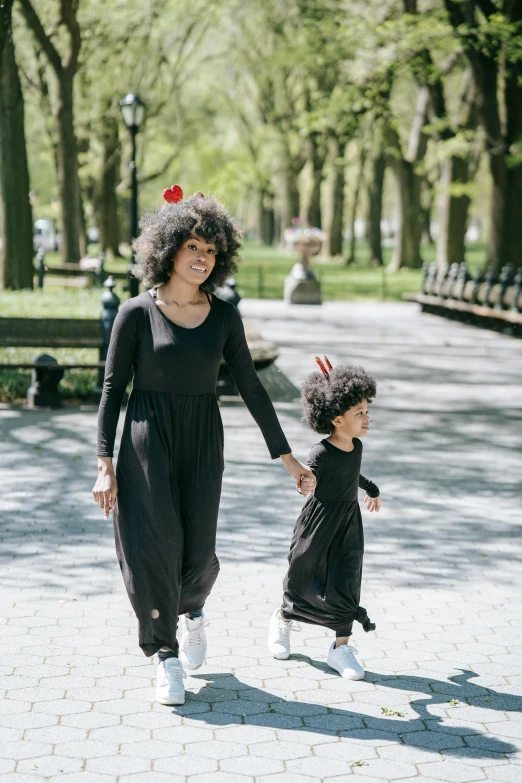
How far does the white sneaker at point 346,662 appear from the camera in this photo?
4.84 metres

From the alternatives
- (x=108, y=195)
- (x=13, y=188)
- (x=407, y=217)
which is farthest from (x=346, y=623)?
(x=108, y=195)

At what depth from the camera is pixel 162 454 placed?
4.47 meters

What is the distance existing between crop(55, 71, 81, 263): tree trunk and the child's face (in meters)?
22.2

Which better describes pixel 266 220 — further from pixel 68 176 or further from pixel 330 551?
pixel 330 551

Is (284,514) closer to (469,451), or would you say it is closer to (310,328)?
(469,451)

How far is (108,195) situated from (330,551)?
38381mm

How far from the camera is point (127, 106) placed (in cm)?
1700

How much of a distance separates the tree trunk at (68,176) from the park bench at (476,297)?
313 inches

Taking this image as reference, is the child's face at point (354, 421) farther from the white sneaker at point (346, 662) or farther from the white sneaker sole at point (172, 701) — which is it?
the white sneaker sole at point (172, 701)

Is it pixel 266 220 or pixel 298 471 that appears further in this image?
pixel 266 220

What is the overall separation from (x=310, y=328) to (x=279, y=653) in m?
16.7

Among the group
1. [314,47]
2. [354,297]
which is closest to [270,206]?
[314,47]

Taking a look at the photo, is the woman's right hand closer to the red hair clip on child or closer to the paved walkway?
the paved walkway

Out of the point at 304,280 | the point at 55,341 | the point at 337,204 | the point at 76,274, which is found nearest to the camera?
the point at 55,341
